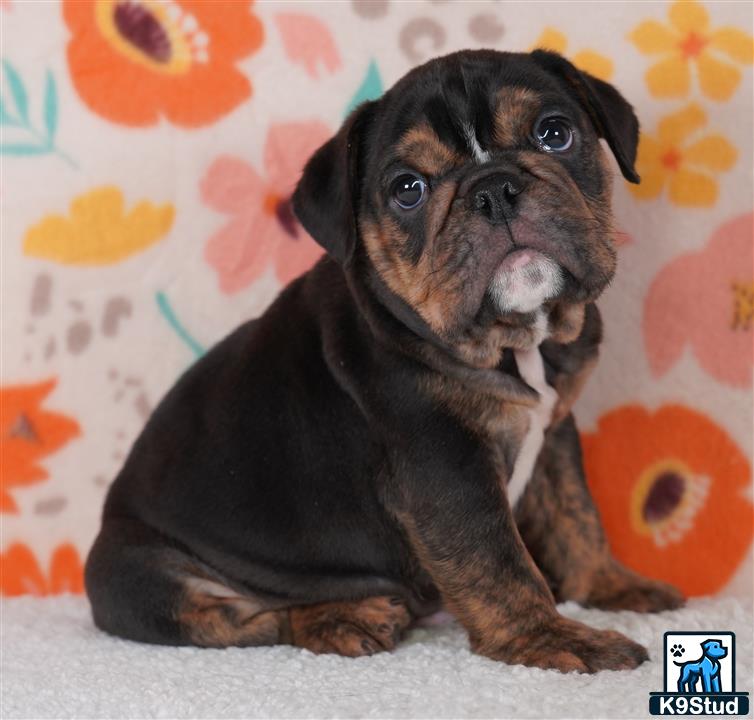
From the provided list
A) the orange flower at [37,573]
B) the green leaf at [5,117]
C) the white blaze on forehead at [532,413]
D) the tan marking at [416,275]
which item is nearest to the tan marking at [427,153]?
the tan marking at [416,275]

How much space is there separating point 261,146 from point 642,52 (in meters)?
1.60

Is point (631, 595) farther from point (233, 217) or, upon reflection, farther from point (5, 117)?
point (5, 117)

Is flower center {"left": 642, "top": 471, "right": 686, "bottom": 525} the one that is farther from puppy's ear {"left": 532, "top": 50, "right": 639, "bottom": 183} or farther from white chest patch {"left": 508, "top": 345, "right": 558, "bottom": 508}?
puppy's ear {"left": 532, "top": 50, "right": 639, "bottom": 183}

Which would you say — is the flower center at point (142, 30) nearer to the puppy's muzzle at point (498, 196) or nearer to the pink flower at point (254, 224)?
the pink flower at point (254, 224)

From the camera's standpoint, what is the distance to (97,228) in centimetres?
515

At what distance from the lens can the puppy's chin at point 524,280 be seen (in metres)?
3.47

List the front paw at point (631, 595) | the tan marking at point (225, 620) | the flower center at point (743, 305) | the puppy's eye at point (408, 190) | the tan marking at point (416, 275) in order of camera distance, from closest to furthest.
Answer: the tan marking at point (416, 275) → the puppy's eye at point (408, 190) → the tan marking at point (225, 620) → the front paw at point (631, 595) → the flower center at point (743, 305)

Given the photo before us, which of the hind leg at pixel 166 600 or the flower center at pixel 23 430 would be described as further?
the flower center at pixel 23 430

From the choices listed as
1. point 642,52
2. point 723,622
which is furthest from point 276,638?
point 642,52

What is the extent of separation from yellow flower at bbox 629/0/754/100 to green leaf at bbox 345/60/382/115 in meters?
1.04

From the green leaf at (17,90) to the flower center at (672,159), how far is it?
2641 millimetres

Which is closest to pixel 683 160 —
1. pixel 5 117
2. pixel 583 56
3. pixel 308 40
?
pixel 583 56

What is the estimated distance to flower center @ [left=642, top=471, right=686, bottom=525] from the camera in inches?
191

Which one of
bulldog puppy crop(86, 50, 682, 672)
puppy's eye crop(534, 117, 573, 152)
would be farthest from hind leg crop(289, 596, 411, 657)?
puppy's eye crop(534, 117, 573, 152)
